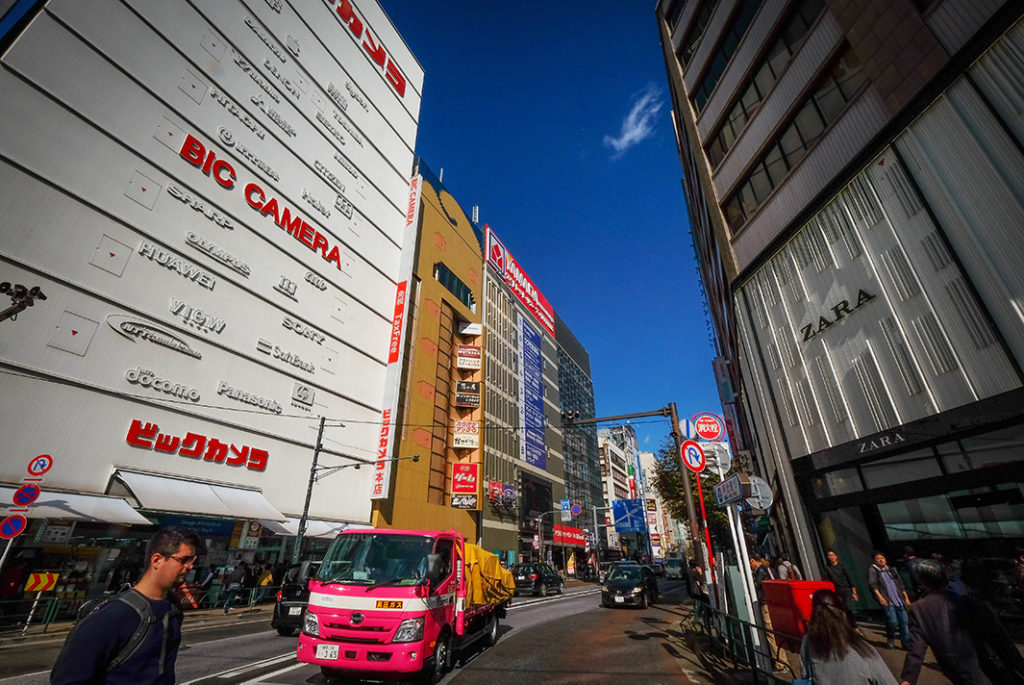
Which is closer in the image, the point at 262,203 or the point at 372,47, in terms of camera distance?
the point at 262,203

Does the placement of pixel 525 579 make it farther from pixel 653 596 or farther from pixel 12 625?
pixel 12 625

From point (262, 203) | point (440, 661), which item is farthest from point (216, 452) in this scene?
point (440, 661)

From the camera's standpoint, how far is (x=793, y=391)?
15398mm

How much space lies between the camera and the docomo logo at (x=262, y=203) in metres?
23.7

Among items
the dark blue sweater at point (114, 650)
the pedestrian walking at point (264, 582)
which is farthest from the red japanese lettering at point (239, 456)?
the dark blue sweater at point (114, 650)

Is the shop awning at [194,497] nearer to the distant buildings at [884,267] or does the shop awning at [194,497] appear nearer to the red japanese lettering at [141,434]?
the red japanese lettering at [141,434]

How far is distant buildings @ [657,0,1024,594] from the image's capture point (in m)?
9.91

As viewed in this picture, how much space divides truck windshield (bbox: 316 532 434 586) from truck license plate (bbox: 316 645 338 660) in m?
0.85

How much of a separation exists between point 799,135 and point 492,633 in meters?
18.3

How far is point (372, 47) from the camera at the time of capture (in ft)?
137

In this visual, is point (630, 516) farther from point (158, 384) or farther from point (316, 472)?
point (158, 384)

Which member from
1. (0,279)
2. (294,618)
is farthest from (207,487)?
(294,618)

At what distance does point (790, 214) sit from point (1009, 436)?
29.3 feet

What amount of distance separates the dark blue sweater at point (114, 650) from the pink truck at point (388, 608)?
4.47 meters
